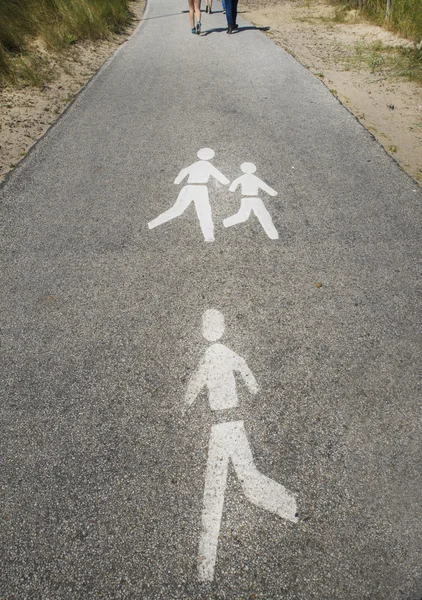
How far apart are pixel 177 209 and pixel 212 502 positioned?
2.99m

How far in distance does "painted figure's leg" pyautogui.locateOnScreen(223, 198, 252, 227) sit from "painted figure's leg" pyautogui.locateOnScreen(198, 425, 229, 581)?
228 cm

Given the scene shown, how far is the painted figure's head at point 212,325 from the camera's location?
2.81 metres

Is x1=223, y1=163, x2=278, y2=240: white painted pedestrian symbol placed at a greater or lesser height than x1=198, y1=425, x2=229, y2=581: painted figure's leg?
greater

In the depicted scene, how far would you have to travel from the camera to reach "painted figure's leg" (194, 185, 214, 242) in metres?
3.76

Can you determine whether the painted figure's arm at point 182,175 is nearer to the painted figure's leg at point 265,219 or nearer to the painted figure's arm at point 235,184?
the painted figure's arm at point 235,184

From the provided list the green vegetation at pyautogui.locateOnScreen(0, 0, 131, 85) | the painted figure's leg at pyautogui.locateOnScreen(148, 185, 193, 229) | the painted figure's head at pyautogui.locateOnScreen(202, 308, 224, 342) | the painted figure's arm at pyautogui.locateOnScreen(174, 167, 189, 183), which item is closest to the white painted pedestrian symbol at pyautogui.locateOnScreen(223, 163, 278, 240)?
the painted figure's leg at pyautogui.locateOnScreen(148, 185, 193, 229)

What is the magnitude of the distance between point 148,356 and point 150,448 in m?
0.69

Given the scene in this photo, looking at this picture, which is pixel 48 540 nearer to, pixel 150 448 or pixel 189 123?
pixel 150 448

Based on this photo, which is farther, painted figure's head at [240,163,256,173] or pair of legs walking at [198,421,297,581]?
painted figure's head at [240,163,256,173]

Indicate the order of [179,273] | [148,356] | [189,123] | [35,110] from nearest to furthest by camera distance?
[148,356]
[179,273]
[189,123]
[35,110]

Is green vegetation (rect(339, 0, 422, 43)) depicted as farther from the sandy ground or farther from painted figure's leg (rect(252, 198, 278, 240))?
painted figure's leg (rect(252, 198, 278, 240))

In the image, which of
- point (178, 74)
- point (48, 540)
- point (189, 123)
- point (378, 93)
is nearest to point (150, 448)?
point (48, 540)

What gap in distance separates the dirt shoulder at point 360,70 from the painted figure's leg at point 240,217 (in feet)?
7.08

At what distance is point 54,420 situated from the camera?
2.37 metres
